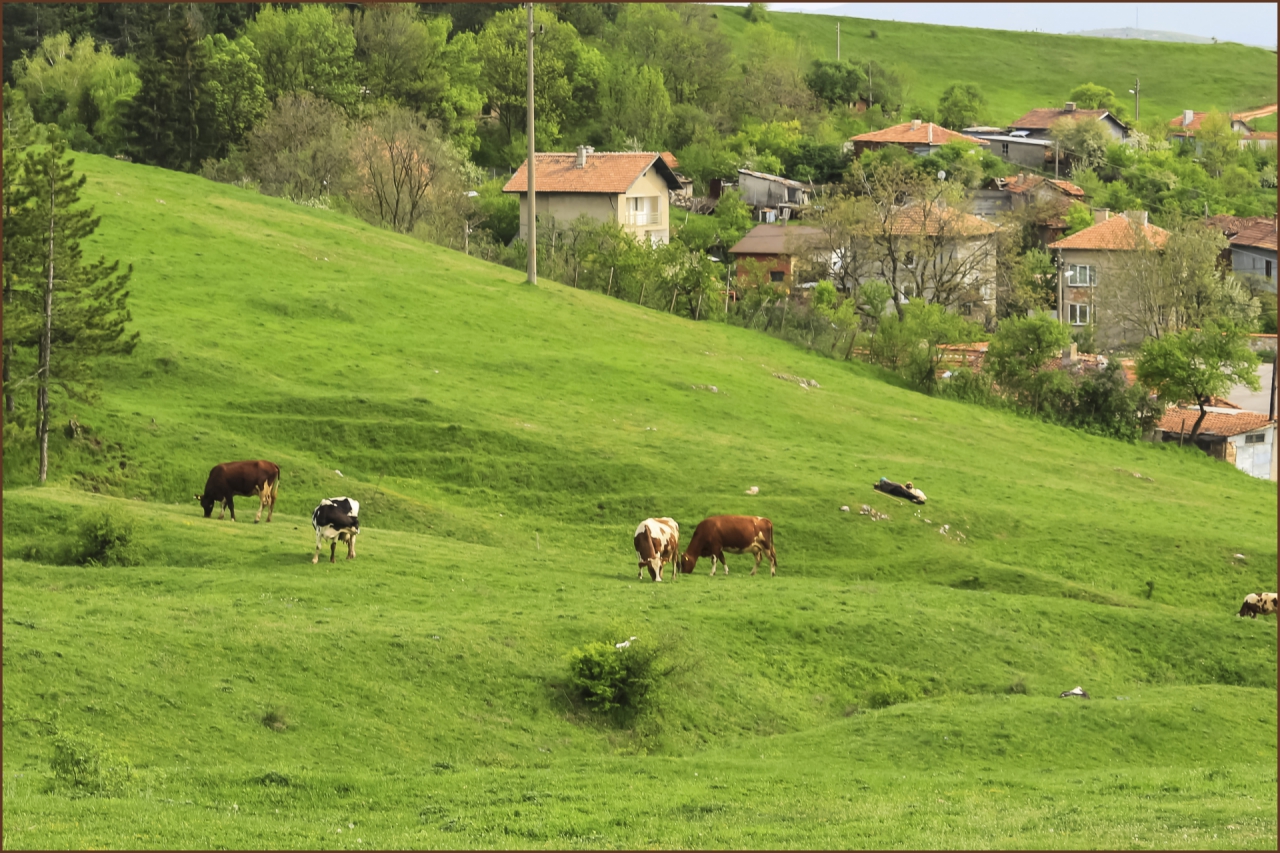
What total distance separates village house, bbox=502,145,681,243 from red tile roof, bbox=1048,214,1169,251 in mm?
31838

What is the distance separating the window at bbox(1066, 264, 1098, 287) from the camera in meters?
109

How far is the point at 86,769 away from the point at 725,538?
63.3ft

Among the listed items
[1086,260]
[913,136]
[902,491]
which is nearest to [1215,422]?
[902,491]

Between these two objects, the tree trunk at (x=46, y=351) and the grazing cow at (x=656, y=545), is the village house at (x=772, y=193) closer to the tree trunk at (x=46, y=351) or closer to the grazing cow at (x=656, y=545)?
the tree trunk at (x=46, y=351)

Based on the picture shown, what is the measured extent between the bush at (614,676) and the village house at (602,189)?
73.9 meters

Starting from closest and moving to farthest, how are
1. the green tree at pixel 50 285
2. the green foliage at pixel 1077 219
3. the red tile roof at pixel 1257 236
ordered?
1. the green tree at pixel 50 285
2. the red tile roof at pixel 1257 236
3. the green foliage at pixel 1077 219

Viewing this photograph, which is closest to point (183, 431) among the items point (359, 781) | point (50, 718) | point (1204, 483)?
point (50, 718)

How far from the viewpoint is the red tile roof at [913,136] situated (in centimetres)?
14638

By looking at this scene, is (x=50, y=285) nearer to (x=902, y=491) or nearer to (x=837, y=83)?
(x=902, y=491)

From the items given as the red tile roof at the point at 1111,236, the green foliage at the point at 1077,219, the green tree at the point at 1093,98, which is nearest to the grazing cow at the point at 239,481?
the red tile roof at the point at 1111,236

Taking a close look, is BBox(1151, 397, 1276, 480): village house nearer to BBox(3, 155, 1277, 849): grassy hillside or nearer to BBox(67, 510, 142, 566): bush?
BBox(3, 155, 1277, 849): grassy hillside

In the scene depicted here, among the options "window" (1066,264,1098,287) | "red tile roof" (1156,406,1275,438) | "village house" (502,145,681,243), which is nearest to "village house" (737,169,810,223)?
"village house" (502,145,681,243)

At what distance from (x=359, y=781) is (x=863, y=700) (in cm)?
1195

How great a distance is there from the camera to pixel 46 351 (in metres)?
36.0
